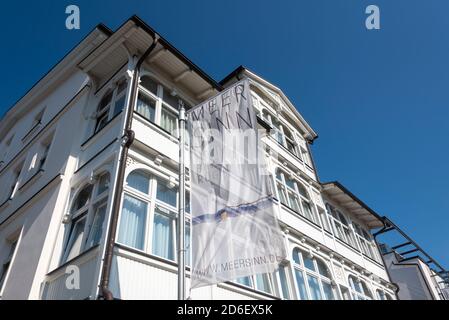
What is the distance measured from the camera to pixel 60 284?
6672mm

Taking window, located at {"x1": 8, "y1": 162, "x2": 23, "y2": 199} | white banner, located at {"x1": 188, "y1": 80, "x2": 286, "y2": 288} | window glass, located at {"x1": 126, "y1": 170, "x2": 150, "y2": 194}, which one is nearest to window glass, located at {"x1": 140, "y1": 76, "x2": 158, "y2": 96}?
window glass, located at {"x1": 126, "y1": 170, "x2": 150, "y2": 194}

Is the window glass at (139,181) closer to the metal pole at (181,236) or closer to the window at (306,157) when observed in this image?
the metal pole at (181,236)

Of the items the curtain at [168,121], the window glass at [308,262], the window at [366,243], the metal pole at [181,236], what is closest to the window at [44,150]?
the curtain at [168,121]

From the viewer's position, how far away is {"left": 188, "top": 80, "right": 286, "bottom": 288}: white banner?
16.6 feet

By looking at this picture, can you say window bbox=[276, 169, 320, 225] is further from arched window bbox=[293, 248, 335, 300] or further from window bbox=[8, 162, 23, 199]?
window bbox=[8, 162, 23, 199]

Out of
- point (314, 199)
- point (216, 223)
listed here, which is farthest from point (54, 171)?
point (314, 199)

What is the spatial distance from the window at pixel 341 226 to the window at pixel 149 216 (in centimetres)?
1178

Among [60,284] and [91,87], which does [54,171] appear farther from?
[60,284]

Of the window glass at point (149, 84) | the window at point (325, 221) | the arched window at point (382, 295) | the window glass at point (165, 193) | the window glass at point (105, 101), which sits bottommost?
the arched window at point (382, 295)

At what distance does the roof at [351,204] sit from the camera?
18219mm

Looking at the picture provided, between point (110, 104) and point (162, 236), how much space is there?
4.69m

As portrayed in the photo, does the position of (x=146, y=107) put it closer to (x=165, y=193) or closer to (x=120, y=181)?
(x=165, y=193)

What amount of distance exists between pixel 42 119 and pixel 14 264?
7685 mm

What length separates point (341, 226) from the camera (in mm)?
18312
